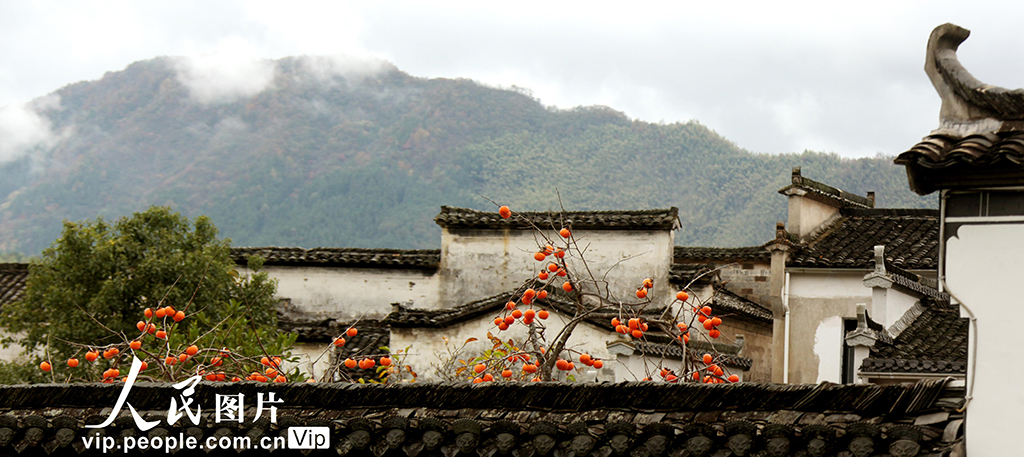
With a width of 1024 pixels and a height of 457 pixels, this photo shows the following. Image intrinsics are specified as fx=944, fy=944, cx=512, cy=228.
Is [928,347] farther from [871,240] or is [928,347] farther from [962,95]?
[962,95]

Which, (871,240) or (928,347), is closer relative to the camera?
(928,347)

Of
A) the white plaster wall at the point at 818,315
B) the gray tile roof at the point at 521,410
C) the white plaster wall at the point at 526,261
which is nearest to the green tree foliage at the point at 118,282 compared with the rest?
the white plaster wall at the point at 526,261

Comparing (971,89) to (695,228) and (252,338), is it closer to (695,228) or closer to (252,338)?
(252,338)

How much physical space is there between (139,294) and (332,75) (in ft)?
299

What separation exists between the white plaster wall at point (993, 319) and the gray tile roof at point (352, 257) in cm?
1534

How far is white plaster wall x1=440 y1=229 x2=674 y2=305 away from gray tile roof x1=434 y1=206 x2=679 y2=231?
0.14 metres

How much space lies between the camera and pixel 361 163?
67.6 meters

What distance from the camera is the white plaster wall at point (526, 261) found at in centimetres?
1733

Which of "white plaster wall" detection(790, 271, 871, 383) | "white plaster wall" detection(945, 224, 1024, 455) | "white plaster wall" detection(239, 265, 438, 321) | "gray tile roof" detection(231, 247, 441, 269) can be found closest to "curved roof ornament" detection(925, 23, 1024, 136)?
"white plaster wall" detection(945, 224, 1024, 455)

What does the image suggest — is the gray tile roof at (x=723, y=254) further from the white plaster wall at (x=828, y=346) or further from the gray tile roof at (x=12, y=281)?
the gray tile roof at (x=12, y=281)

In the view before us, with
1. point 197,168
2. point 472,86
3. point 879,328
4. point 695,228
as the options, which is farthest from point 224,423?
point 472,86

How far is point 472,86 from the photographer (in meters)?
81.8

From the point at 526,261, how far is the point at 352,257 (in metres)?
3.72

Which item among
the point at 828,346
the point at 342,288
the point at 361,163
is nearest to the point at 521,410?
the point at 828,346
